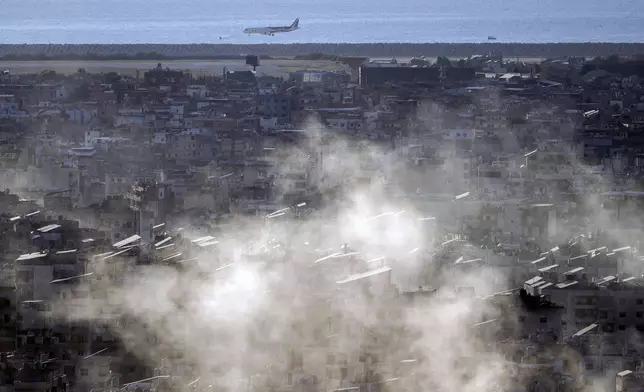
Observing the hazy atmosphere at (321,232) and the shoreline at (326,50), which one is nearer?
the hazy atmosphere at (321,232)

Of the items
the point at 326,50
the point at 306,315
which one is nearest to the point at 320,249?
the point at 306,315

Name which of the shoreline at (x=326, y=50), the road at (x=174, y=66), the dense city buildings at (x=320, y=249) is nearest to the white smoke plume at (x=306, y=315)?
the dense city buildings at (x=320, y=249)

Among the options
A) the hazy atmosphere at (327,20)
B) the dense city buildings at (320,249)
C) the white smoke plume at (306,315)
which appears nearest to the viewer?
the white smoke plume at (306,315)

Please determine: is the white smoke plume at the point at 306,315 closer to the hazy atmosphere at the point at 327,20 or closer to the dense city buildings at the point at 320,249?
the dense city buildings at the point at 320,249

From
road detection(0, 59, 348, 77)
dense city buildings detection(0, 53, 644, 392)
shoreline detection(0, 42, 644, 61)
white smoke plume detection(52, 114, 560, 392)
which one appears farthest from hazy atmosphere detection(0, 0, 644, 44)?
white smoke plume detection(52, 114, 560, 392)

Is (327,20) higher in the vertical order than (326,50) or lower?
lower

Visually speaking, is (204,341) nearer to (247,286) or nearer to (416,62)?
(247,286)

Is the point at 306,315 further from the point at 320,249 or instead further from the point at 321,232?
the point at 321,232
